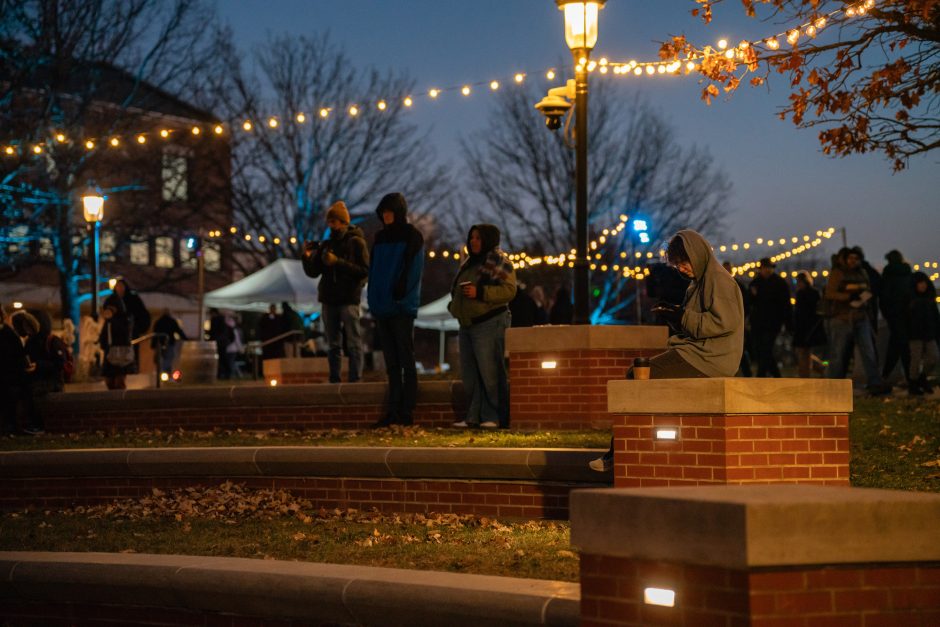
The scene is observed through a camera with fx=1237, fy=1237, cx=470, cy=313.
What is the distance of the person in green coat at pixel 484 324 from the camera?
34.6 feet

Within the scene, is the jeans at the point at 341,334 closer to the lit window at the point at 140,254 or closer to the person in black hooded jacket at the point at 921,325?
the person in black hooded jacket at the point at 921,325

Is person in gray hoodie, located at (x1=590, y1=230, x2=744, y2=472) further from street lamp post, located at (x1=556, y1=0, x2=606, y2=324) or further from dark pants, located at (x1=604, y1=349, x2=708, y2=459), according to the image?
street lamp post, located at (x1=556, y1=0, x2=606, y2=324)

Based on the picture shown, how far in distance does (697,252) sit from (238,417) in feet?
21.2

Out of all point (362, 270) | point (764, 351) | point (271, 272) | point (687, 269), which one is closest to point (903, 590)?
point (687, 269)

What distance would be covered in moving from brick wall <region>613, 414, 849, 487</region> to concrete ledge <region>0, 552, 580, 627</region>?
130cm

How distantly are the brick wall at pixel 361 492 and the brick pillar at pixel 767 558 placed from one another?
3.33m

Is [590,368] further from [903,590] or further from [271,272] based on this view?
[271,272]

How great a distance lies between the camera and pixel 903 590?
412 centimetres

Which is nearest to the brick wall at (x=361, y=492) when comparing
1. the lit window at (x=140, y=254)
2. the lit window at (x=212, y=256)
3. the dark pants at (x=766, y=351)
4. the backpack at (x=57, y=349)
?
the backpack at (x=57, y=349)

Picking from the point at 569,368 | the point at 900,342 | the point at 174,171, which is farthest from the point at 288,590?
the point at 174,171

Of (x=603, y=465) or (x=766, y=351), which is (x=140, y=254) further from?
(x=603, y=465)

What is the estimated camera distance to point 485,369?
10539 mm

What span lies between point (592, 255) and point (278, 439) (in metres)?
33.9

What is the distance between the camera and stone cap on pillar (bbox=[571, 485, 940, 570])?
3957 mm
